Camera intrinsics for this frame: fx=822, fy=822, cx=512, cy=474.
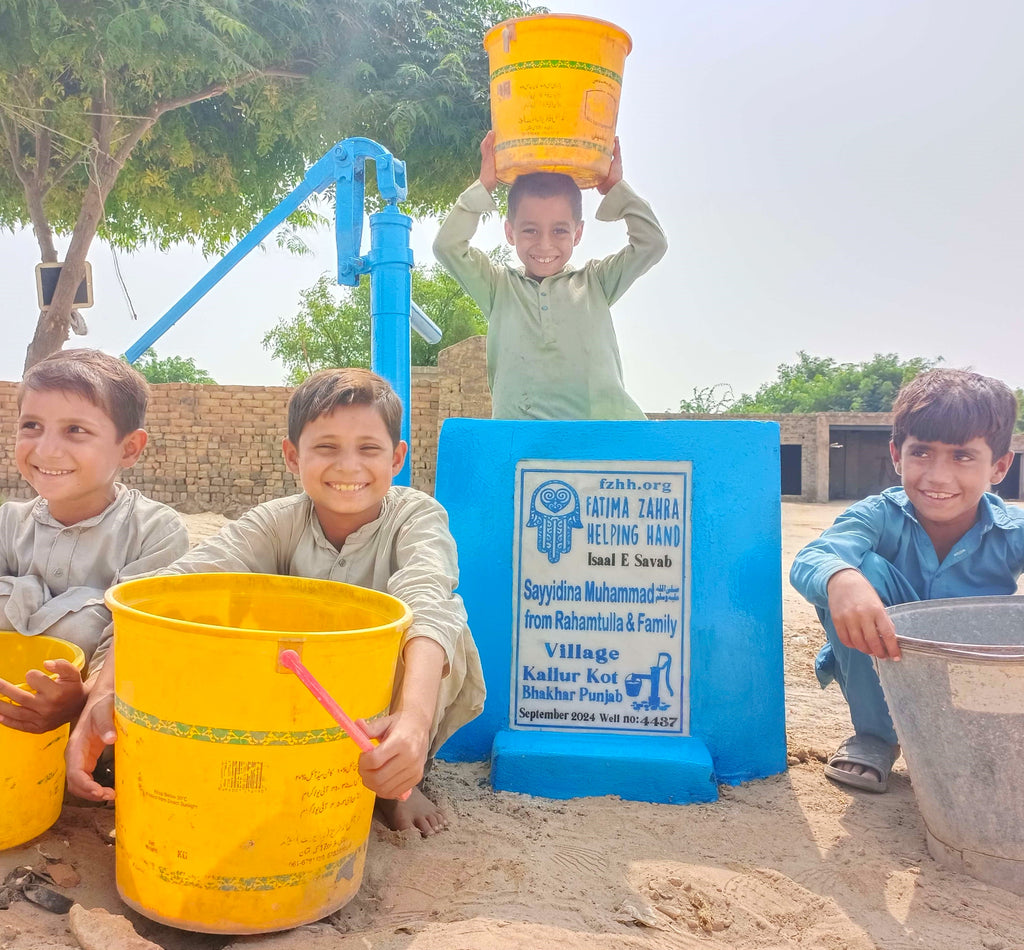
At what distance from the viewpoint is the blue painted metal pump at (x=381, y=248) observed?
3182mm

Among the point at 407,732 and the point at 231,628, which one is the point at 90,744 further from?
the point at 407,732

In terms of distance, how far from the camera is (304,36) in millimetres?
7941

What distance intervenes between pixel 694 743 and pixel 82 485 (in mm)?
1645

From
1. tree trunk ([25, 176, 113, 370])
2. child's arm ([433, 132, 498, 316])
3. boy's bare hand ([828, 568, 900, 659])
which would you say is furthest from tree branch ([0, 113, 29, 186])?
boy's bare hand ([828, 568, 900, 659])

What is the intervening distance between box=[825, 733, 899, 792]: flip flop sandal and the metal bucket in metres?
0.36

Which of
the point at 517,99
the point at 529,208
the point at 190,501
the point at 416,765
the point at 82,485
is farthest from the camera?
the point at 190,501

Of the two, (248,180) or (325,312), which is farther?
(325,312)

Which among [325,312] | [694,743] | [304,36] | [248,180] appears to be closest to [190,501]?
[248,180]

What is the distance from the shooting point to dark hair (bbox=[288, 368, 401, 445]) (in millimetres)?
1865

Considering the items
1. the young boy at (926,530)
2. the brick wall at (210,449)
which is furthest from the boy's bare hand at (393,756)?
the brick wall at (210,449)

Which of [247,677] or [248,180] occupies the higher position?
[248,180]

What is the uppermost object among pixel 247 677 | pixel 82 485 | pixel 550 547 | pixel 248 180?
pixel 248 180

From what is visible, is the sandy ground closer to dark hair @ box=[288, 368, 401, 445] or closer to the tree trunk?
dark hair @ box=[288, 368, 401, 445]

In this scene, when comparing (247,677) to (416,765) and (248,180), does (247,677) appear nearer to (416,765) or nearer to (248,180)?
(416,765)
